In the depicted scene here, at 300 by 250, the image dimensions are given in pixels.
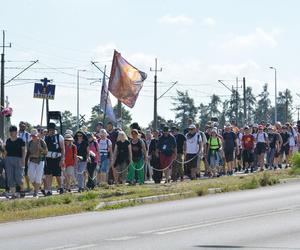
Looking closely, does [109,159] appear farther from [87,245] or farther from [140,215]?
[87,245]

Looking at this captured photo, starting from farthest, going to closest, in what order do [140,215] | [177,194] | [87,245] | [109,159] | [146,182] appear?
1. [146,182]
2. [109,159]
3. [177,194]
4. [140,215]
5. [87,245]

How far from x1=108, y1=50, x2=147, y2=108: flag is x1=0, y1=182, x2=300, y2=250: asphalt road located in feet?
33.9

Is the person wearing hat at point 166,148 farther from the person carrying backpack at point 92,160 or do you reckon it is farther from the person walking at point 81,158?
the person walking at point 81,158

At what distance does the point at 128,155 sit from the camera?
25844mm

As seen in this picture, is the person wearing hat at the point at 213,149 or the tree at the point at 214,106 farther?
the tree at the point at 214,106

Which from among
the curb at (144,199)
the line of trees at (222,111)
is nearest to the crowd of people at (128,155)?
the curb at (144,199)

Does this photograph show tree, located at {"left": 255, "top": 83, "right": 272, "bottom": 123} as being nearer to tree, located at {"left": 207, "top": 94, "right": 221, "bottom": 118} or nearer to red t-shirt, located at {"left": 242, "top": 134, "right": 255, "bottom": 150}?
tree, located at {"left": 207, "top": 94, "right": 221, "bottom": 118}

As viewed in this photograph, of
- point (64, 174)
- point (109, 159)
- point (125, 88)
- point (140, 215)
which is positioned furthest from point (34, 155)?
point (125, 88)

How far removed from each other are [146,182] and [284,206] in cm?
950

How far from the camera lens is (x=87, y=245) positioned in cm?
1359

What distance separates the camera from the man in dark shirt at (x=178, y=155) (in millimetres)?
27797

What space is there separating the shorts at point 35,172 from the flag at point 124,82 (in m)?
8.67

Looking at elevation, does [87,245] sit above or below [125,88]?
below

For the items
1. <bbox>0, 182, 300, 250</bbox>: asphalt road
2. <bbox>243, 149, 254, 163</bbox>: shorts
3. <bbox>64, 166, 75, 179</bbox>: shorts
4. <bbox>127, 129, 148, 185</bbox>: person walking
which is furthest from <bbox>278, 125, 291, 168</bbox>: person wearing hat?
<bbox>0, 182, 300, 250</bbox>: asphalt road
